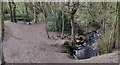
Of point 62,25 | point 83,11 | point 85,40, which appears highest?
point 83,11

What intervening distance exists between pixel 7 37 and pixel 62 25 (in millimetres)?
1886

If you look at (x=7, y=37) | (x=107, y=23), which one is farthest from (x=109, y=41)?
(x=7, y=37)

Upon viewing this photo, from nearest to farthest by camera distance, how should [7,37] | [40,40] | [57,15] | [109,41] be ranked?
[109,41] < [7,37] < [40,40] < [57,15]

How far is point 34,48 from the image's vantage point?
5598mm

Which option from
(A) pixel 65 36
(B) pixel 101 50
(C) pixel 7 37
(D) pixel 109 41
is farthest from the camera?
(A) pixel 65 36

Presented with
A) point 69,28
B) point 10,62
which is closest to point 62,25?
point 69,28

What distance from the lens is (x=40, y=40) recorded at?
252 inches

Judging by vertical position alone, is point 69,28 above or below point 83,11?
below

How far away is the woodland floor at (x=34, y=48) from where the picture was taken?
172 inches

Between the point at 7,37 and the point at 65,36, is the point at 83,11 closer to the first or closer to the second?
the point at 65,36

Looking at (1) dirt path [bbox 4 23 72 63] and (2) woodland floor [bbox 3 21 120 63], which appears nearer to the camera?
(2) woodland floor [bbox 3 21 120 63]

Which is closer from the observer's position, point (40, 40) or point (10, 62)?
point (10, 62)

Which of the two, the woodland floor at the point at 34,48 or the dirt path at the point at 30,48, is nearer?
the woodland floor at the point at 34,48

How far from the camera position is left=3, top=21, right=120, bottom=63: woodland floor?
172 inches
